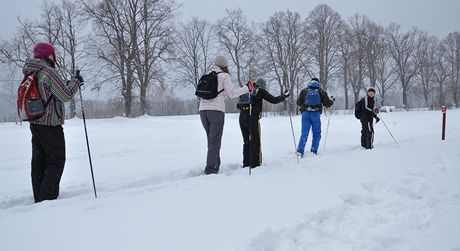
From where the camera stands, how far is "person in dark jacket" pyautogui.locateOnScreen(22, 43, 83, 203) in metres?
4.21

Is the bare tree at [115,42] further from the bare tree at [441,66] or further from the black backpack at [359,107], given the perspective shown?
the bare tree at [441,66]

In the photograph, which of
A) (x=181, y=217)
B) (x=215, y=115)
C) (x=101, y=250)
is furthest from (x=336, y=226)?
(x=215, y=115)

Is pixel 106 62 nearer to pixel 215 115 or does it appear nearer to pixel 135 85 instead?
pixel 135 85

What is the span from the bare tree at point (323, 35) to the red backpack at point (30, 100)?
37603 mm

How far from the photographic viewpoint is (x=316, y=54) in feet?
128

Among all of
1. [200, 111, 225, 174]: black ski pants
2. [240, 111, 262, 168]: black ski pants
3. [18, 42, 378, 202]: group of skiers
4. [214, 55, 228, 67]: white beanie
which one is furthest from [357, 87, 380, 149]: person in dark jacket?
[214, 55, 228, 67]: white beanie

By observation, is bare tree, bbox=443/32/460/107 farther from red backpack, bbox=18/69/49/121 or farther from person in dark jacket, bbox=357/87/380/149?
red backpack, bbox=18/69/49/121

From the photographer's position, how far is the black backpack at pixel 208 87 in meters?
5.52

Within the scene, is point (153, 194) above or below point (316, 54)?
below

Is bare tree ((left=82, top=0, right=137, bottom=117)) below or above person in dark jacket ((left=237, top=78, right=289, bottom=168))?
above

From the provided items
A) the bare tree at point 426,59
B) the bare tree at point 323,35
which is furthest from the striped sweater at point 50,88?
the bare tree at point 426,59

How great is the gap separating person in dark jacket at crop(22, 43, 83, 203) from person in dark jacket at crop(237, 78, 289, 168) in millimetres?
2937

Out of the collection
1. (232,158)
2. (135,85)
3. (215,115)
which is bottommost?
(232,158)

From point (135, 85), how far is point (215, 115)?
81.2 feet
